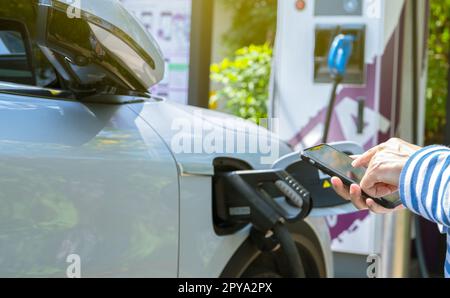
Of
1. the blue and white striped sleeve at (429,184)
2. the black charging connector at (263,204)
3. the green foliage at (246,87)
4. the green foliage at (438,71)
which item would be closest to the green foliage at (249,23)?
the green foliage at (438,71)

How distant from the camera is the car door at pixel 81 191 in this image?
56.4 inches

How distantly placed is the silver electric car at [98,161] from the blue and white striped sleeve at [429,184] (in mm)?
681

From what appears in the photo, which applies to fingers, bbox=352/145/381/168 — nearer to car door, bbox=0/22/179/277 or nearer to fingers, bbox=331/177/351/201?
fingers, bbox=331/177/351/201

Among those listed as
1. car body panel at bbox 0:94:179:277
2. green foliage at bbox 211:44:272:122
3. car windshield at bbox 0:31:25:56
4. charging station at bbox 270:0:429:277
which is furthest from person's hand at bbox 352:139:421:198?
green foliage at bbox 211:44:272:122

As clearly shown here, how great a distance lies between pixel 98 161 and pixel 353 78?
9.52 feet

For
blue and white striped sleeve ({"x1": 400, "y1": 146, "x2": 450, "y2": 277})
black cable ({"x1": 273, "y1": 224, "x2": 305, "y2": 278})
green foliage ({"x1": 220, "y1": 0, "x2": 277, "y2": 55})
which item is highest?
green foliage ({"x1": 220, "y1": 0, "x2": 277, "y2": 55})

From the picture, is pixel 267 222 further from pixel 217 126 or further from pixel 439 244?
pixel 439 244

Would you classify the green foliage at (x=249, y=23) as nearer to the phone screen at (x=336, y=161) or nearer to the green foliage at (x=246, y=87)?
the green foliage at (x=246, y=87)

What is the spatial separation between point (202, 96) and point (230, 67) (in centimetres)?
66

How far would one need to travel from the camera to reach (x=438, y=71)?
19.3ft

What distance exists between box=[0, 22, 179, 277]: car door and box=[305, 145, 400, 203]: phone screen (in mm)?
415

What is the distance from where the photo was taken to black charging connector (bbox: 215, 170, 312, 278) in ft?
6.55

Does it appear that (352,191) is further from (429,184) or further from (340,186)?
(429,184)
